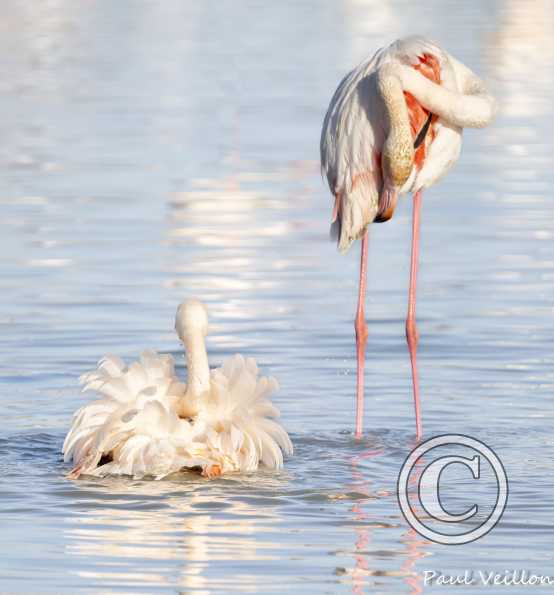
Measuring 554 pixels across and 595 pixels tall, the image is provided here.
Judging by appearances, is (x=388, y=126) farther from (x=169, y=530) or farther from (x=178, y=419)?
(x=169, y=530)

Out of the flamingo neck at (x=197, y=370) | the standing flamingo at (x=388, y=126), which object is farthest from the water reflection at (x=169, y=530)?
the standing flamingo at (x=388, y=126)

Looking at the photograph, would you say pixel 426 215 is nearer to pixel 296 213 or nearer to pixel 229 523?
pixel 296 213

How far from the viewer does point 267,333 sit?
1212 centimetres

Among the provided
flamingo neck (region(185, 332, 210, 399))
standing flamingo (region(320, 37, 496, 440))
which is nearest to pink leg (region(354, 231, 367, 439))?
standing flamingo (region(320, 37, 496, 440))

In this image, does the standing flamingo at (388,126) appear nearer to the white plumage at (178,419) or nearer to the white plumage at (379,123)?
the white plumage at (379,123)

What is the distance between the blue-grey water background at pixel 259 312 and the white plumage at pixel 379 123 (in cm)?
122

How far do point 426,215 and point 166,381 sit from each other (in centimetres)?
773

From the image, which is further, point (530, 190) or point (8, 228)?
point (530, 190)

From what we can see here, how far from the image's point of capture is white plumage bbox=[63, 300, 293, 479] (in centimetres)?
867

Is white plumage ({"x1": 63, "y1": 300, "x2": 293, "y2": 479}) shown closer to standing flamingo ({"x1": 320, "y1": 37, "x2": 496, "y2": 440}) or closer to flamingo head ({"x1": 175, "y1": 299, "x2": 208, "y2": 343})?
flamingo head ({"x1": 175, "y1": 299, "x2": 208, "y2": 343})

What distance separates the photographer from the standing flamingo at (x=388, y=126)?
9953 millimetres

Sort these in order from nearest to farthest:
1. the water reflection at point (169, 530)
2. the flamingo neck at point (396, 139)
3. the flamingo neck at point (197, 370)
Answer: the water reflection at point (169, 530) → the flamingo neck at point (197, 370) → the flamingo neck at point (396, 139)

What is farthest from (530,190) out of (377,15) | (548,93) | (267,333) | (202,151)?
(377,15)

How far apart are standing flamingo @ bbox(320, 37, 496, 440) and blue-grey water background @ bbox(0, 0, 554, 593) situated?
0.77m
